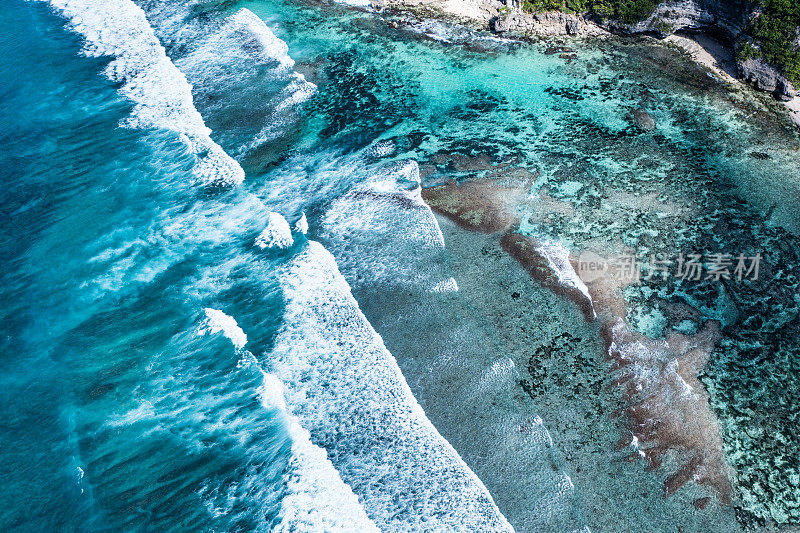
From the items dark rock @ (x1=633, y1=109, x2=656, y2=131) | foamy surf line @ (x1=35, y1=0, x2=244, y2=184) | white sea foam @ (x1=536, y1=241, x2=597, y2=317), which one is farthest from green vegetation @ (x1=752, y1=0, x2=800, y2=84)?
Result: foamy surf line @ (x1=35, y1=0, x2=244, y2=184)

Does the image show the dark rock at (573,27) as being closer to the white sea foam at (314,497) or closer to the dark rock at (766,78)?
the dark rock at (766,78)

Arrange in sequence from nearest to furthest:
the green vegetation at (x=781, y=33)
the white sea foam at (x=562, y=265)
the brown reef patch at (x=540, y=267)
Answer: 1. the brown reef patch at (x=540, y=267)
2. the white sea foam at (x=562, y=265)
3. the green vegetation at (x=781, y=33)

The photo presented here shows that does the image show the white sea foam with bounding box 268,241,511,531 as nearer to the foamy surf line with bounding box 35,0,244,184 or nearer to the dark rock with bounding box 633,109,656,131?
the foamy surf line with bounding box 35,0,244,184

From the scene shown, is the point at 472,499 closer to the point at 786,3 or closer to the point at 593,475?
the point at 593,475

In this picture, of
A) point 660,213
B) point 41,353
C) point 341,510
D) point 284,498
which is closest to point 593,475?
point 341,510

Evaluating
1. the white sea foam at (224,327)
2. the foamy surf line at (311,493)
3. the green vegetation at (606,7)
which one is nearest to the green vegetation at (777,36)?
the green vegetation at (606,7)
